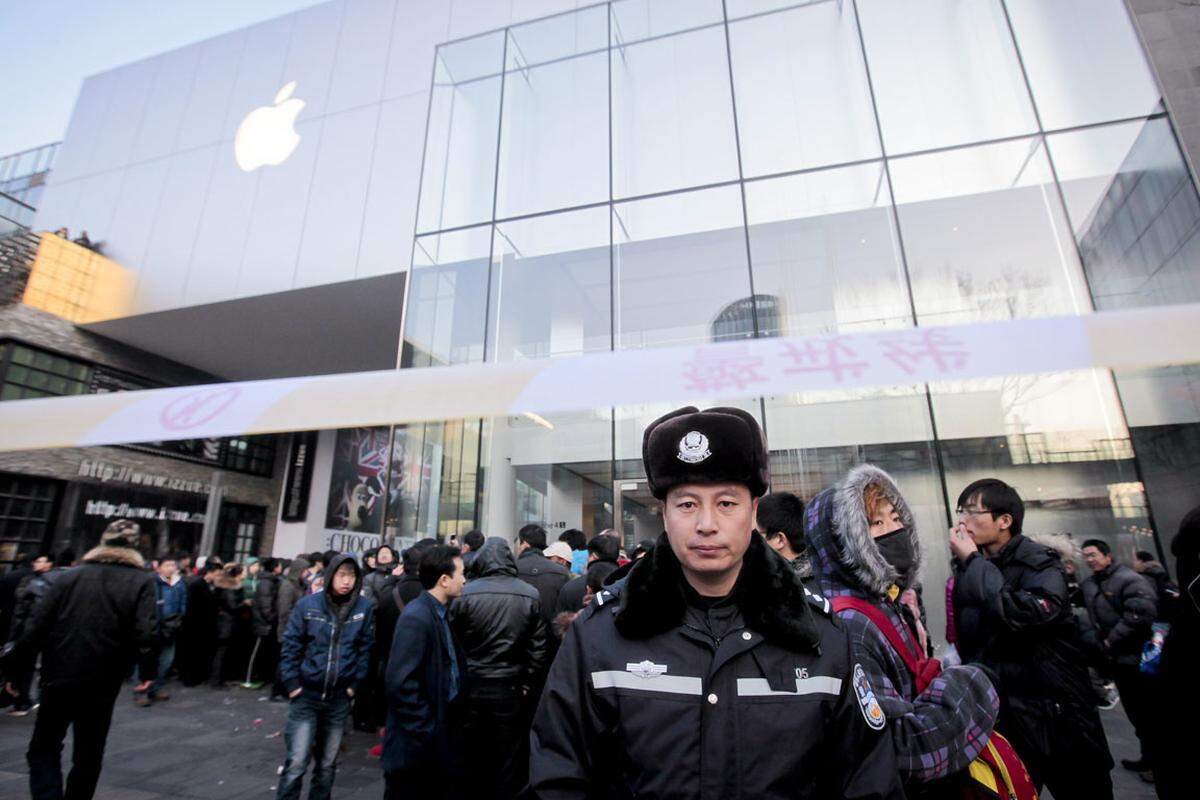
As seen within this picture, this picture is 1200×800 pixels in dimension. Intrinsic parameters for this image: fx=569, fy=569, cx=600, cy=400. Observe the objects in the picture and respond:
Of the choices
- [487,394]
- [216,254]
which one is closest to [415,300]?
[216,254]

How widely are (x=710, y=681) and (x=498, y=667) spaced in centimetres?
288

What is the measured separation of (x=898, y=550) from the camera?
73.5 inches

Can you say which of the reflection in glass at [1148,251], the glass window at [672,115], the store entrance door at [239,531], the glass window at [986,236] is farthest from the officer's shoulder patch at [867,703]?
the store entrance door at [239,531]

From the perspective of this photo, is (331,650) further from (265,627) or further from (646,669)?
(265,627)

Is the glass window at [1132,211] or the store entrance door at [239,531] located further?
the store entrance door at [239,531]

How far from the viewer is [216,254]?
1366cm

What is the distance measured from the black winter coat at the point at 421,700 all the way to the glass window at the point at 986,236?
27.5ft

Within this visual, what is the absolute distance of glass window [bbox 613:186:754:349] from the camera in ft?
32.1

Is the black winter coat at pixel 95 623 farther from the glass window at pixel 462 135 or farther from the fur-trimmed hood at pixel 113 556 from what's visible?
the glass window at pixel 462 135

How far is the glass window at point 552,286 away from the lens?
1033cm

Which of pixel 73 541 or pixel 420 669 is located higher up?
pixel 73 541

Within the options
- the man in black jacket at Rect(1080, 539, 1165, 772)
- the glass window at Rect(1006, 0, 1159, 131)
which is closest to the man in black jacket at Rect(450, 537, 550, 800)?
the man in black jacket at Rect(1080, 539, 1165, 772)

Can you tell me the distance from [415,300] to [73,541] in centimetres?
1108

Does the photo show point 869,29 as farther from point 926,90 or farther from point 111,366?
point 111,366
